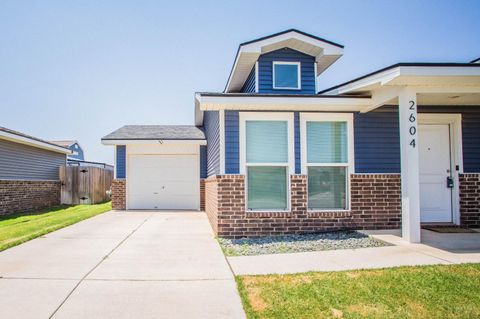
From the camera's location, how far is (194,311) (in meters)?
3.58

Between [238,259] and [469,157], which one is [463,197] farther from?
[238,259]

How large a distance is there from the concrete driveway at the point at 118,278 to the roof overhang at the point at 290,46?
5.42 m

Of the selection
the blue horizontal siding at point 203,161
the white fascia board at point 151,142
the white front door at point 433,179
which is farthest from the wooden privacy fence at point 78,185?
the white front door at point 433,179

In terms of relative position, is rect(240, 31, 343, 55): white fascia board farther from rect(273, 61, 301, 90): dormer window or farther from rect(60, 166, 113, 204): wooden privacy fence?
rect(60, 166, 113, 204): wooden privacy fence

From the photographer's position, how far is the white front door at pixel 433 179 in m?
8.12

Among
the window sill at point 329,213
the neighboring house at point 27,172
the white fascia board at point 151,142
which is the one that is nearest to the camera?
the window sill at point 329,213

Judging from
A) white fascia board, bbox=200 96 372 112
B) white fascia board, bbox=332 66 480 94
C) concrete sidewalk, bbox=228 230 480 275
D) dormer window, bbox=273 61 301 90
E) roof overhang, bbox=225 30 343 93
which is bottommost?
concrete sidewalk, bbox=228 230 480 275

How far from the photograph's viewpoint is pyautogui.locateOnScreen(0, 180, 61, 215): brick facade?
1235 centimetres

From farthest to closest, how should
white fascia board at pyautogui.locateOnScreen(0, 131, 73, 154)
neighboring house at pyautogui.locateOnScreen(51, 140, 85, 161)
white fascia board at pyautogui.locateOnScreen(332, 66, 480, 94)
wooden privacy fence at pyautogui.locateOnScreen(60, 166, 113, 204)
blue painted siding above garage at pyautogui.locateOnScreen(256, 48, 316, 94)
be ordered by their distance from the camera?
1. neighboring house at pyautogui.locateOnScreen(51, 140, 85, 161)
2. wooden privacy fence at pyautogui.locateOnScreen(60, 166, 113, 204)
3. white fascia board at pyautogui.locateOnScreen(0, 131, 73, 154)
4. blue painted siding above garage at pyautogui.locateOnScreen(256, 48, 316, 94)
5. white fascia board at pyautogui.locateOnScreen(332, 66, 480, 94)

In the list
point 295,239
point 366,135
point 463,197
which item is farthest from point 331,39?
point 295,239

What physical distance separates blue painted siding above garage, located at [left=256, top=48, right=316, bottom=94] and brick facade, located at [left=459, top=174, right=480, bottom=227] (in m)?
4.60

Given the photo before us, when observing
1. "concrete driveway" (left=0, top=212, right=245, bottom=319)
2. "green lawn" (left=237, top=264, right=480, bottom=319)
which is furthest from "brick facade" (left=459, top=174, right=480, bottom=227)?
"concrete driveway" (left=0, top=212, right=245, bottom=319)

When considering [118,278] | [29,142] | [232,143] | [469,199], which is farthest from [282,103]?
[29,142]

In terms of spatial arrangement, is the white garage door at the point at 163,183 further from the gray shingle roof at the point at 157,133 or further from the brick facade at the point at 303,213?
the brick facade at the point at 303,213
